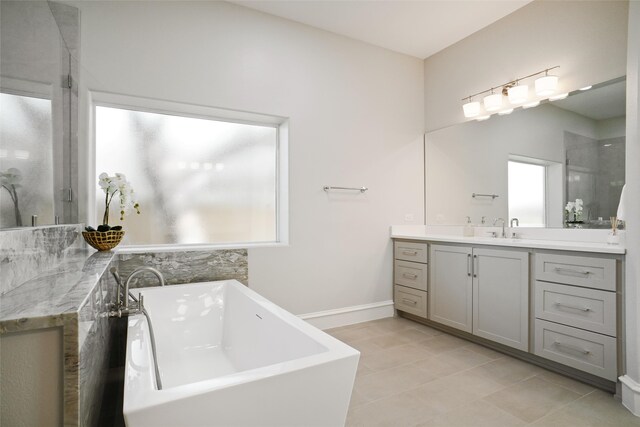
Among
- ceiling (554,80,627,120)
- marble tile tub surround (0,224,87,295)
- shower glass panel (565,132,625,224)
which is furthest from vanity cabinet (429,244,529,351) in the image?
marble tile tub surround (0,224,87,295)

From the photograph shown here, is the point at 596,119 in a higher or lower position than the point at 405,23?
lower

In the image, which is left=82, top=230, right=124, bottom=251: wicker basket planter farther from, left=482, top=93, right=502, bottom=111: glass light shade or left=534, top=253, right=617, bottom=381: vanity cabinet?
left=482, top=93, right=502, bottom=111: glass light shade

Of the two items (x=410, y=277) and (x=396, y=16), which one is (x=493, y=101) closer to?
(x=396, y=16)

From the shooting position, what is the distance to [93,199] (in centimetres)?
247

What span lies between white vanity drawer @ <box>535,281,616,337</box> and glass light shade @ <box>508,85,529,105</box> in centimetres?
160

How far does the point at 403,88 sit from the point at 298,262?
2281mm

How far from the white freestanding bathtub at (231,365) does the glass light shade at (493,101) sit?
2.74 m

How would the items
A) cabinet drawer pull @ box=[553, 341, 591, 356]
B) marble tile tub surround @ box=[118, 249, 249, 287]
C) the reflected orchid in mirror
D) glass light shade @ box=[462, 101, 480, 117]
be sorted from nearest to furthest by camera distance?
1. the reflected orchid in mirror
2. cabinet drawer pull @ box=[553, 341, 591, 356]
3. marble tile tub surround @ box=[118, 249, 249, 287]
4. glass light shade @ box=[462, 101, 480, 117]

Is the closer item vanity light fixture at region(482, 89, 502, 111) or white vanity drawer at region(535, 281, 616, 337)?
white vanity drawer at region(535, 281, 616, 337)

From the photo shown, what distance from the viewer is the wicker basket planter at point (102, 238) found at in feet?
6.81

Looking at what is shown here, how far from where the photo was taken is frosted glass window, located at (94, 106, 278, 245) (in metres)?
2.63

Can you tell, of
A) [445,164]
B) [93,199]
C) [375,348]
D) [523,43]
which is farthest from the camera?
[445,164]

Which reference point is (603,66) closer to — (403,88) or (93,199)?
(403,88)

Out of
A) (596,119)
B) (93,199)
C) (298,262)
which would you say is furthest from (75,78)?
(596,119)
